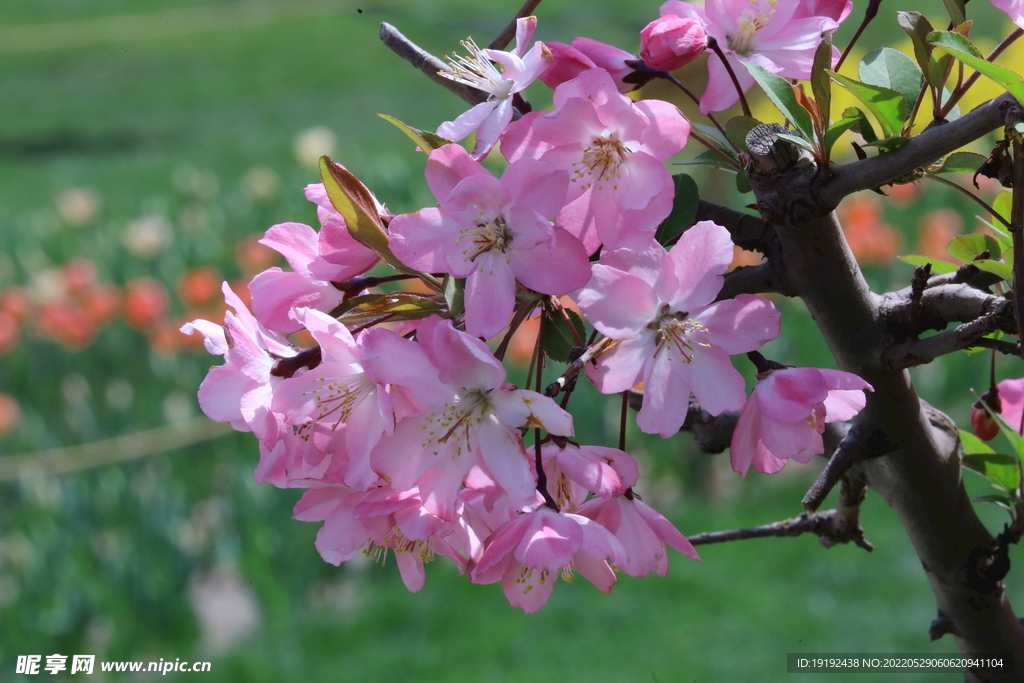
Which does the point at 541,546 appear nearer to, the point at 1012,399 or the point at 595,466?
the point at 595,466

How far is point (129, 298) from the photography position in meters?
2.64

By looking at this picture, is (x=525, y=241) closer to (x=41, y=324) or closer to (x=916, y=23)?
(x=916, y=23)

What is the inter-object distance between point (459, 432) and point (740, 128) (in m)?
0.23

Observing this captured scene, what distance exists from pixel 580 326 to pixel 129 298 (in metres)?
2.41

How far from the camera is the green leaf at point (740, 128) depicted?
1.63ft

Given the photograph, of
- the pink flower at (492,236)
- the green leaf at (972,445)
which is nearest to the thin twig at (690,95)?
the pink flower at (492,236)

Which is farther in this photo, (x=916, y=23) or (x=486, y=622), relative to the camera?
(x=486, y=622)

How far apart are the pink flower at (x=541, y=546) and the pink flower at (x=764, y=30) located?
25 centimetres

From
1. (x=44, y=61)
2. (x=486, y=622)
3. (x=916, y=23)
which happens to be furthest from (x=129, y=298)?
(x=44, y=61)

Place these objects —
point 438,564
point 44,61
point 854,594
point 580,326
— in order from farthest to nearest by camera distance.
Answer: point 44,61
point 438,564
point 854,594
point 580,326

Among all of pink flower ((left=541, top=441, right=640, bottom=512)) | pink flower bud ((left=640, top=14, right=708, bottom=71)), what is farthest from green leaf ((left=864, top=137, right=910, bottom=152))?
pink flower ((left=541, top=441, right=640, bottom=512))

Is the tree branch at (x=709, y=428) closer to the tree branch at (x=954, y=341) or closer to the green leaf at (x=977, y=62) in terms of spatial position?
the tree branch at (x=954, y=341)

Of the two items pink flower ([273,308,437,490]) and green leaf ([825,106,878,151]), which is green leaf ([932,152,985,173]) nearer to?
green leaf ([825,106,878,151])

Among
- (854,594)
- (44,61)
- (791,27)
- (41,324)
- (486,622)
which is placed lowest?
(44,61)
